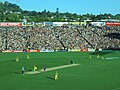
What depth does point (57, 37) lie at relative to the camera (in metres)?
104

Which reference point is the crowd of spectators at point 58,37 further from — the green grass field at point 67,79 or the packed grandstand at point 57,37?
the green grass field at point 67,79

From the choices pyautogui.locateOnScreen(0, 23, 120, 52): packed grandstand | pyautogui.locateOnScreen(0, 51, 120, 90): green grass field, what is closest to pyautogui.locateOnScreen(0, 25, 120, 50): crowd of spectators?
pyautogui.locateOnScreen(0, 23, 120, 52): packed grandstand

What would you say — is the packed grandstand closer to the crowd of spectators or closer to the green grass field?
the crowd of spectators

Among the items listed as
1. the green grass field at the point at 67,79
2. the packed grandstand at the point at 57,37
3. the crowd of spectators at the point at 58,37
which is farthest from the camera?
the crowd of spectators at the point at 58,37

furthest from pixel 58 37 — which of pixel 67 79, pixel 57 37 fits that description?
pixel 67 79

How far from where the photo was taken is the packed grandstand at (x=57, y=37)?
96.2m

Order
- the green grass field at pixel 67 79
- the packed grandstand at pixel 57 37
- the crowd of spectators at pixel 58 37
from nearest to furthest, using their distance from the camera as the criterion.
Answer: the green grass field at pixel 67 79, the packed grandstand at pixel 57 37, the crowd of spectators at pixel 58 37

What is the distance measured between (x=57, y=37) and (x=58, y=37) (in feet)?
1.03

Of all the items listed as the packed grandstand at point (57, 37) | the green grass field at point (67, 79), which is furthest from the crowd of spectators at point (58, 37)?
the green grass field at point (67, 79)

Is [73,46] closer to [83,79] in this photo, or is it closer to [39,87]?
[83,79]

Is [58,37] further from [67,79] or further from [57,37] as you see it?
[67,79]

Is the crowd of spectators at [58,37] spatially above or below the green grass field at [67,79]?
above

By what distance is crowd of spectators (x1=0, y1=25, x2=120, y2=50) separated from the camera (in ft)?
318

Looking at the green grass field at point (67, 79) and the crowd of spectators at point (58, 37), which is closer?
the green grass field at point (67, 79)
